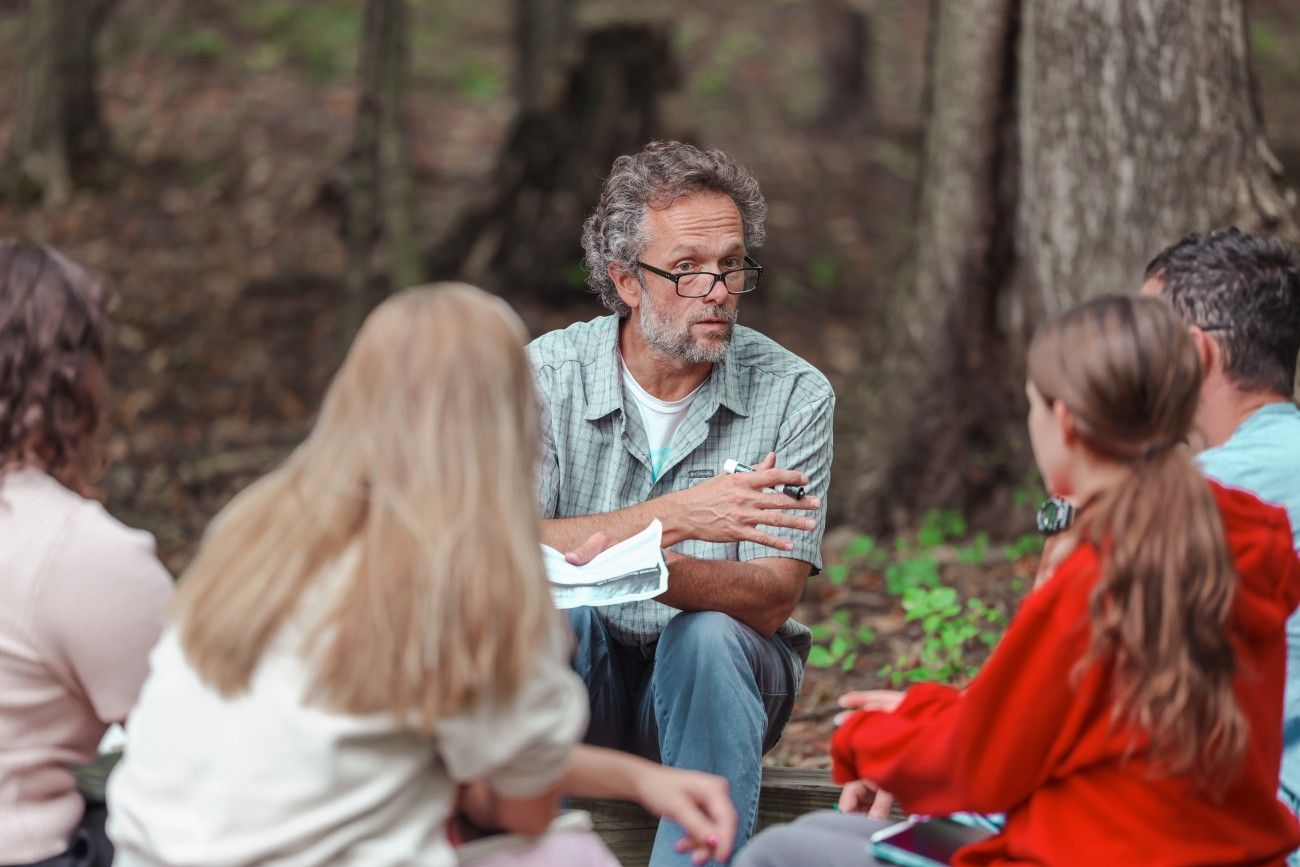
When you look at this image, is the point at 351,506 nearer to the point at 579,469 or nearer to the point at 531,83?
the point at 579,469

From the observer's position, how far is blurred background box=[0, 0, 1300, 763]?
4887 millimetres

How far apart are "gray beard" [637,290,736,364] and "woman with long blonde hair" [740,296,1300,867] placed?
1353mm

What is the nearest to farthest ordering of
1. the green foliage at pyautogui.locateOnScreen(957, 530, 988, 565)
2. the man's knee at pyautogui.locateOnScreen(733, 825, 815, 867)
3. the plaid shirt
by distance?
the man's knee at pyautogui.locateOnScreen(733, 825, 815, 867), the plaid shirt, the green foliage at pyautogui.locateOnScreen(957, 530, 988, 565)

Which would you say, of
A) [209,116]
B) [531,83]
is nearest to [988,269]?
[531,83]

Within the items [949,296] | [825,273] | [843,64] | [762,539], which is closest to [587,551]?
[762,539]

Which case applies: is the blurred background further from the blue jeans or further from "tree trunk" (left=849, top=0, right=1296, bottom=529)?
the blue jeans

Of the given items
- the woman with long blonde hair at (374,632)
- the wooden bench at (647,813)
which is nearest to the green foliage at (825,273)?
the wooden bench at (647,813)

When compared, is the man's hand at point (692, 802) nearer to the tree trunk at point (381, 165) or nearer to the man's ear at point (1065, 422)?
the man's ear at point (1065, 422)

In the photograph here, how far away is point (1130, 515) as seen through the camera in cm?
211

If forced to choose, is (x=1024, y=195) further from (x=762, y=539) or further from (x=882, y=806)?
(x=882, y=806)

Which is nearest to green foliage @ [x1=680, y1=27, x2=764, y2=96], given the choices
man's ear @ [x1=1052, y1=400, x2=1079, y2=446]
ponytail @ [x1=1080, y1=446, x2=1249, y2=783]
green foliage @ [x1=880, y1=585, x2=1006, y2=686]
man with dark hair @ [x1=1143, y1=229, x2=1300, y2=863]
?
green foliage @ [x1=880, y1=585, x2=1006, y2=686]

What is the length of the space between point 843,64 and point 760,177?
2.30 m

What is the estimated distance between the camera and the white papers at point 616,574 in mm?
3043

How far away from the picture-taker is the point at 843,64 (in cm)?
1373
